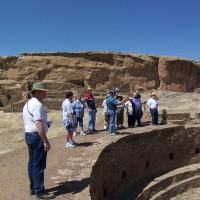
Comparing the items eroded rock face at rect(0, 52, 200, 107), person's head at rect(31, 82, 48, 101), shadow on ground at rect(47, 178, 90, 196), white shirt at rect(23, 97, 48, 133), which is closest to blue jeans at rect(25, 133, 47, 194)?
white shirt at rect(23, 97, 48, 133)

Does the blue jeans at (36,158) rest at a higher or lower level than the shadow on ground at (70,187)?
higher

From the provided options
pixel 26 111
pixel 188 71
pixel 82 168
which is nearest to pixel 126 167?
pixel 82 168

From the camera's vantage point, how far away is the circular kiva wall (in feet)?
31.1

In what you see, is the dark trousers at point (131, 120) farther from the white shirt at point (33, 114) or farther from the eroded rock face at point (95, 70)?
the eroded rock face at point (95, 70)

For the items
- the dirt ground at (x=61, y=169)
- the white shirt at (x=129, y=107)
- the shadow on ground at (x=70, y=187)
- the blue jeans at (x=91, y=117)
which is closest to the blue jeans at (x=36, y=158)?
the dirt ground at (x=61, y=169)

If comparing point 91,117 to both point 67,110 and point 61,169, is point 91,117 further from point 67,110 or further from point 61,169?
point 61,169

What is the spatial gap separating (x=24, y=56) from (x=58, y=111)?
17.6 metres

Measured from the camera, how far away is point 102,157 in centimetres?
895

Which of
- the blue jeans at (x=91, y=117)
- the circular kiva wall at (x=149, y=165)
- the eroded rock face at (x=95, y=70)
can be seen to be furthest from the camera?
the eroded rock face at (x=95, y=70)

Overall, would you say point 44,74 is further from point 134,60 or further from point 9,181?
point 9,181

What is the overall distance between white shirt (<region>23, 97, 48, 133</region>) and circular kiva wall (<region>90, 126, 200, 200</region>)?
2.91 metres

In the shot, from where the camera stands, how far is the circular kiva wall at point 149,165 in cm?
948

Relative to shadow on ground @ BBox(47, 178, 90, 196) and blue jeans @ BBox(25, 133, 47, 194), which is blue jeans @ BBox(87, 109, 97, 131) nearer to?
shadow on ground @ BBox(47, 178, 90, 196)

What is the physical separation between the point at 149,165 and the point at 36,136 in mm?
7816
